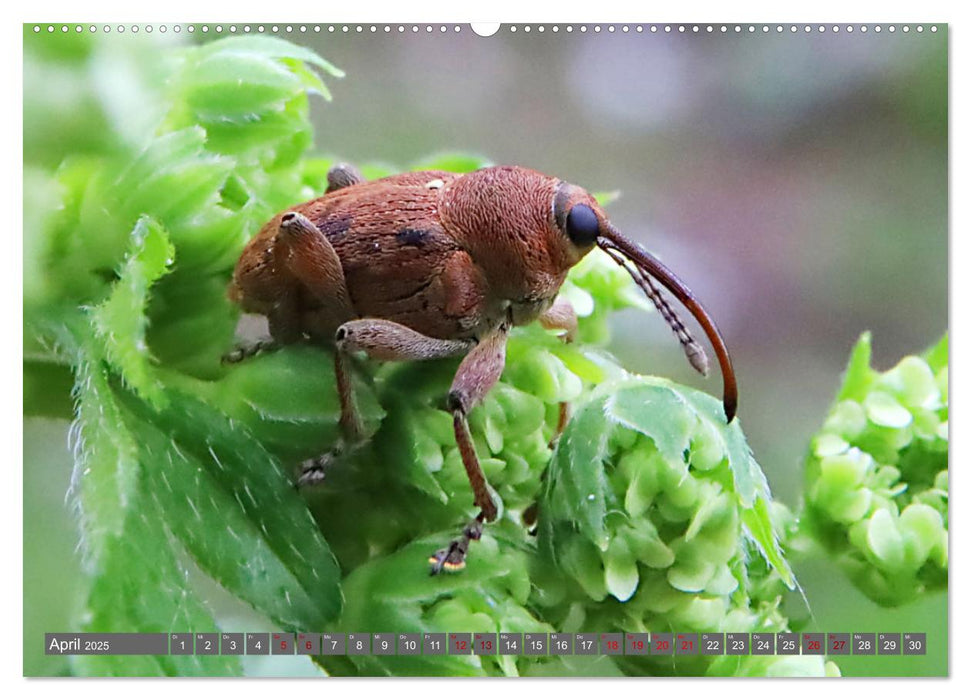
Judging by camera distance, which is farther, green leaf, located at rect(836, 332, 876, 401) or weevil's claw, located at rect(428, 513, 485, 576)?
green leaf, located at rect(836, 332, 876, 401)

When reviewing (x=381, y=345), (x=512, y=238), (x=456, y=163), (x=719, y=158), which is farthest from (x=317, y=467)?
(x=719, y=158)

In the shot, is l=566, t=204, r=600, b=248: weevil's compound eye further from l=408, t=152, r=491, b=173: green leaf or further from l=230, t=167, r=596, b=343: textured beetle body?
l=408, t=152, r=491, b=173: green leaf

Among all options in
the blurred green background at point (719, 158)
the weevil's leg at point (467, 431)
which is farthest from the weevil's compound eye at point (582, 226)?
the weevil's leg at point (467, 431)

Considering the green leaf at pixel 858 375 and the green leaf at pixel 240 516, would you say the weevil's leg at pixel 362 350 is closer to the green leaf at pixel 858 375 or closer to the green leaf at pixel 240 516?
the green leaf at pixel 240 516

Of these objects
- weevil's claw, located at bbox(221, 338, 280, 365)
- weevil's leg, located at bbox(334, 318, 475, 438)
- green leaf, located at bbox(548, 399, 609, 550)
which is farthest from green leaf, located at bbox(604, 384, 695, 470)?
weevil's claw, located at bbox(221, 338, 280, 365)

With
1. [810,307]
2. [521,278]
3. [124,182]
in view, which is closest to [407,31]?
[521,278]

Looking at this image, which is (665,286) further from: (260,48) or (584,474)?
(260,48)
